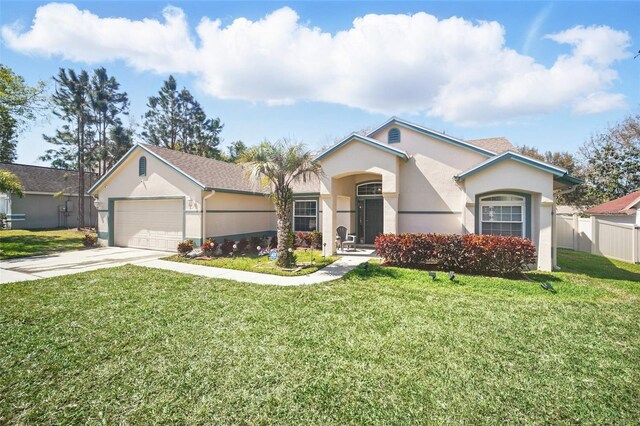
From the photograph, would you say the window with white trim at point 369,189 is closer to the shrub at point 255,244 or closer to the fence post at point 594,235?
the shrub at point 255,244

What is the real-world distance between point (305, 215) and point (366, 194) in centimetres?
376

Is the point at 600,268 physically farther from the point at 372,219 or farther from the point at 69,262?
the point at 69,262

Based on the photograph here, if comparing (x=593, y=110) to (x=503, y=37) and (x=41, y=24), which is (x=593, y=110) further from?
(x=41, y=24)

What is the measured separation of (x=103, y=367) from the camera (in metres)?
4.04

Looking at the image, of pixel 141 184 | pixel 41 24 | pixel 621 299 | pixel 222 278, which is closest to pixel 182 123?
pixel 141 184

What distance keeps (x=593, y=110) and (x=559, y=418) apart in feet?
81.3

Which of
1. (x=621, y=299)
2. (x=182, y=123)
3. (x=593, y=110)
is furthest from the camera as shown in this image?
(x=182, y=123)

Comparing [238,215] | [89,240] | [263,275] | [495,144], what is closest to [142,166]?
[89,240]

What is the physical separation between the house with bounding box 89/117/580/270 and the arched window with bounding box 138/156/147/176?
0.05 metres

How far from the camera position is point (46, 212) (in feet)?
85.5

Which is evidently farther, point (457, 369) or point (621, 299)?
point (621, 299)

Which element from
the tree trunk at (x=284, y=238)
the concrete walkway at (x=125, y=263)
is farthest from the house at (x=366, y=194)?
the tree trunk at (x=284, y=238)

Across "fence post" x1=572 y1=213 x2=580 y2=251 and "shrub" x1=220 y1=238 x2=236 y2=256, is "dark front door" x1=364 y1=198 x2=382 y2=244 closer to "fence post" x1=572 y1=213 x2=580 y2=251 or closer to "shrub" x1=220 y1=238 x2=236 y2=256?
"shrub" x1=220 y1=238 x2=236 y2=256

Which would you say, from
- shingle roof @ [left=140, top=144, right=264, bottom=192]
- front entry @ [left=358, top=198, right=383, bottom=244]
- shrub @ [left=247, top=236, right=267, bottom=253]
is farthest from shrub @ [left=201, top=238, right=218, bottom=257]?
front entry @ [left=358, top=198, right=383, bottom=244]
